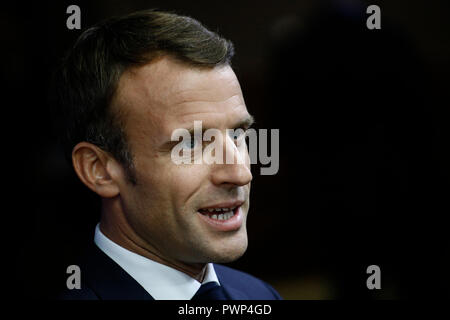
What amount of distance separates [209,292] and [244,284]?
38 centimetres

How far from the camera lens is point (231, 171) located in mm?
1713

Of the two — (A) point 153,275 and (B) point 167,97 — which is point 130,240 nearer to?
(A) point 153,275

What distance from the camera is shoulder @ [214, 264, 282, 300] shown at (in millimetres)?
2168

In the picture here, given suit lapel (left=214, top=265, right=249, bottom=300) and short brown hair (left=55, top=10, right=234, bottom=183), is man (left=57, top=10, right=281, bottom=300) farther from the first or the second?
suit lapel (left=214, top=265, right=249, bottom=300)

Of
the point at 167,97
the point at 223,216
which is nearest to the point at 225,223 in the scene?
the point at 223,216

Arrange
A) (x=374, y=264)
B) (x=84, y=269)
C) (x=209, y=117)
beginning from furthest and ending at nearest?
(x=374, y=264)
(x=84, y=269)
(x=209, y=117)

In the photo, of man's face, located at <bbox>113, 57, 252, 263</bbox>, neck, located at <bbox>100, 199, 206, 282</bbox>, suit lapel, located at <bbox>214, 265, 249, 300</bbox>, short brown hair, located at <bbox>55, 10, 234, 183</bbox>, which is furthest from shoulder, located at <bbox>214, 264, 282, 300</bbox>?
short brown hair, located at <bbox>55, 10, 234, 183</bbox>

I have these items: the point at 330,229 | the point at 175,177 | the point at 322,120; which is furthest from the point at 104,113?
the point at 330,229

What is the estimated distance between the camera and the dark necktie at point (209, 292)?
73.5 inches

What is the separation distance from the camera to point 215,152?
1731 millimetres

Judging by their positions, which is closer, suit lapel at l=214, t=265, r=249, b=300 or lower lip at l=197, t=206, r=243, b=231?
lower lip at l=197, t=206, r=243, b=231

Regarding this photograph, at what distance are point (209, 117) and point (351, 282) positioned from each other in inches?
39.3

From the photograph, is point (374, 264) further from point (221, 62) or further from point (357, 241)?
point (221, 62)

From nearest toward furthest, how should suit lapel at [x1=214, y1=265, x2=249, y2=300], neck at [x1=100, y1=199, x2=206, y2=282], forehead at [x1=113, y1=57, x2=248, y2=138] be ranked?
forehead at [x1=113, y1=57, x2=248, y2=138] → neck at [x1=100, y1=199, x2=206, y2=282] → suit lapel at [x1=214, y1=265, x2=249, y2=300]
